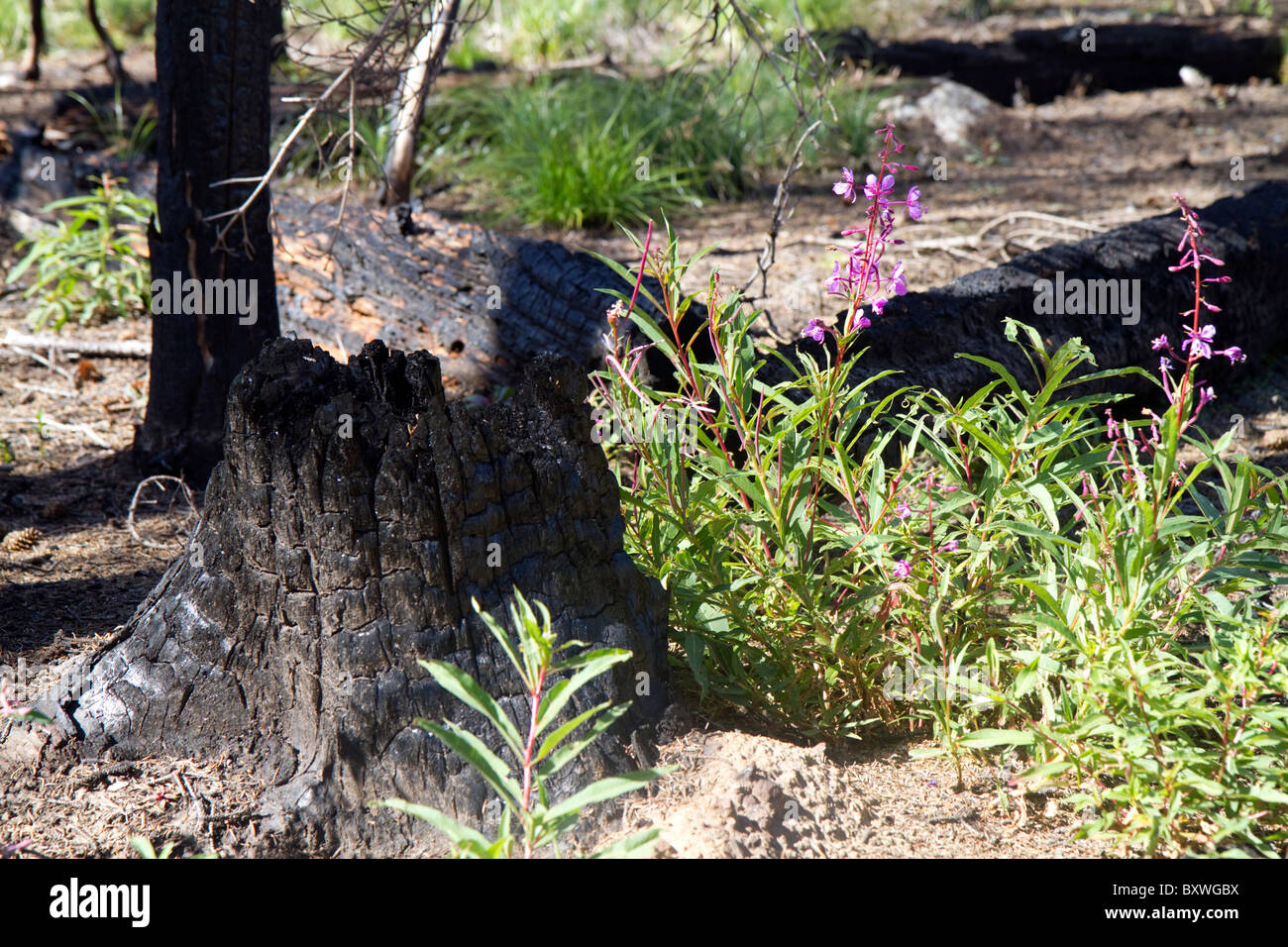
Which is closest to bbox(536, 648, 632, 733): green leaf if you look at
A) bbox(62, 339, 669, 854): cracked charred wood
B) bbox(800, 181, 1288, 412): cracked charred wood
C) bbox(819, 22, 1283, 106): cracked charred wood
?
bbox(62, 339, 669, 854): cracked charred wood

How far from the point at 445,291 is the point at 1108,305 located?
267cm

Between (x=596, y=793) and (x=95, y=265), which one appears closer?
(x=596, y=793)

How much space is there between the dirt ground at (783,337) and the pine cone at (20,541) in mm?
27

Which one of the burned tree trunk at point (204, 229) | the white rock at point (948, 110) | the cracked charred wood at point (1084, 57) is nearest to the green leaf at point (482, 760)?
the burned tree trunk at point (204, 229)

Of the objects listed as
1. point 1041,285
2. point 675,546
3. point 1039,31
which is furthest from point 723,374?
point 1039,31

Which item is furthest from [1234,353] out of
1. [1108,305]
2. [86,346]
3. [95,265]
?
[95,265]

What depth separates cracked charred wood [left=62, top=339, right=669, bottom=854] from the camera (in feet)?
6.63

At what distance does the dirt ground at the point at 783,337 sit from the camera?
81.5 inches

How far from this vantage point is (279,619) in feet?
6.94

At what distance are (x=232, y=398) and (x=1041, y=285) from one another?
3.09 meters

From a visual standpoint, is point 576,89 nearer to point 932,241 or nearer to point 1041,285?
point 932,241

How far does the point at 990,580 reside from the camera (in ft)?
7.75

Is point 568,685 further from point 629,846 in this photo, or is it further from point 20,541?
point 20,541

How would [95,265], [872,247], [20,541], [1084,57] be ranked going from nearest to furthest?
1. [872,247]
2. [20,541]
3. [95,265]
4. [1084,57]
